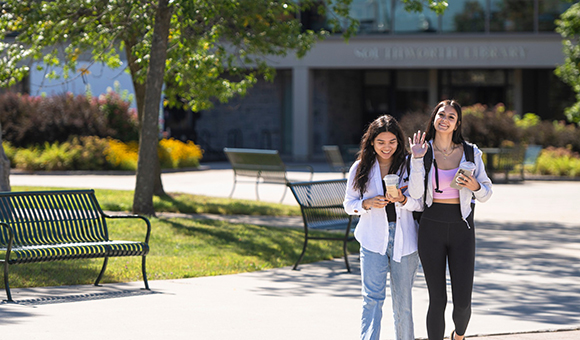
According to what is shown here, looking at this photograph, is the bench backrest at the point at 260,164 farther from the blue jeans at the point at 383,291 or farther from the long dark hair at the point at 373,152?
the blue jeans at the point at 383,291

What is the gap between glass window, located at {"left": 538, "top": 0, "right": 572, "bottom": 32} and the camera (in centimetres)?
2736

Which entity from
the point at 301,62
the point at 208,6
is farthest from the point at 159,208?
the point at 301,62

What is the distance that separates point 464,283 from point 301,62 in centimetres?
2439

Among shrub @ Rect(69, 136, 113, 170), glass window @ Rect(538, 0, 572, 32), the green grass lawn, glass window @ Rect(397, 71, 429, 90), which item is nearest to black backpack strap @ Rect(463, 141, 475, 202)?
the green grass lawn

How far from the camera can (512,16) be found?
2752cm

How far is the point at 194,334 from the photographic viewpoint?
215 inches

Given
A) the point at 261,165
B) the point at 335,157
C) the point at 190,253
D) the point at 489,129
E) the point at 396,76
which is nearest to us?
the point at 190,253

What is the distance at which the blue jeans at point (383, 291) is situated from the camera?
4.64 m

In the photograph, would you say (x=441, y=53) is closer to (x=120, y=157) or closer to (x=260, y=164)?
(x=120, y=157)

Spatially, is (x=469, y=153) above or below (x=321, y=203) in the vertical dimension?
above

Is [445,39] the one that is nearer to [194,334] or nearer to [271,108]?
[271,108]

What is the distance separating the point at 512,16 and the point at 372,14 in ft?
16.5

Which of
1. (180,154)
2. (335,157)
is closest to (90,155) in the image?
(180,154)

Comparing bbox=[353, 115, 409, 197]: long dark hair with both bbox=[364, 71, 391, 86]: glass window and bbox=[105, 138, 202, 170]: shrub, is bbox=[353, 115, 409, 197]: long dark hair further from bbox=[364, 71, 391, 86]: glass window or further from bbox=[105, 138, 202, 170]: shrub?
bbox=[364, 71, 391, 86]: glass window
